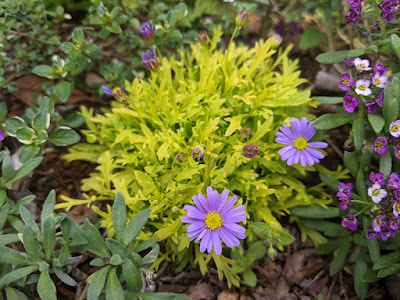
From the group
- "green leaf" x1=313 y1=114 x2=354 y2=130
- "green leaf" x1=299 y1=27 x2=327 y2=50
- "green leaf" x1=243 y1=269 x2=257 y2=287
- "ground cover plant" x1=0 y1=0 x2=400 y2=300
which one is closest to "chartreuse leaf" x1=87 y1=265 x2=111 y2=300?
"ground cover plant" x1=0 y1=0 x2=400 y2=300

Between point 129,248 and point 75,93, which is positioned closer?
point 129,248

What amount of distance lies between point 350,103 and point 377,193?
40 centimetres

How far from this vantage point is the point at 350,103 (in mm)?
1743

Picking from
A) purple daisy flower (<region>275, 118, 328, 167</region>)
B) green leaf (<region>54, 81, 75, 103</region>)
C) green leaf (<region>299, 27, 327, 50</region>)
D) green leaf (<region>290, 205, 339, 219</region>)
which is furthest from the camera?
green leaf (<region>299, 27, 327, 50</region>)

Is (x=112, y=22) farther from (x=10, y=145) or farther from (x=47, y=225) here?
(x=47, y=225)

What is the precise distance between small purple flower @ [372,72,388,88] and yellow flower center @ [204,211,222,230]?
2.85ft

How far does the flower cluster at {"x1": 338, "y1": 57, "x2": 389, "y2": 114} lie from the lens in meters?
1.71

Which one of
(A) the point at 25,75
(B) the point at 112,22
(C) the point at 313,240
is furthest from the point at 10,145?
(C) the point at 313,240

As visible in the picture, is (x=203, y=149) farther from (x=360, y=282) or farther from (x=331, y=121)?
(x=360, y=282)

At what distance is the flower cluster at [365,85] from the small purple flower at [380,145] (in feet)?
0.42

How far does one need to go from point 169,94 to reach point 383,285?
1.38 meters

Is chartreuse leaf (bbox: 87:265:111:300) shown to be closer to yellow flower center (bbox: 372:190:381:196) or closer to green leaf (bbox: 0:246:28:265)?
green leaf (bbox: 0:246:28:265)

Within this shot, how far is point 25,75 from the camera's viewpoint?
8.38ft

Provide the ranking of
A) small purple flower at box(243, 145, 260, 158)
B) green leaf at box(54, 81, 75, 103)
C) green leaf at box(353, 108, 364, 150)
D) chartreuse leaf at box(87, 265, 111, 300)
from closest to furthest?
chartreuse leaf at box(87, 265, 111, 300) → small purple flower at box(243, 145, 260, 158) → green leaf at box(353, 108, 364, 150) → green leaf at box(54, 81, 75, 103)
